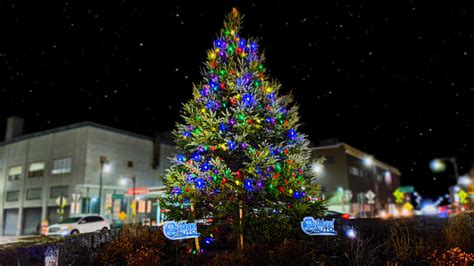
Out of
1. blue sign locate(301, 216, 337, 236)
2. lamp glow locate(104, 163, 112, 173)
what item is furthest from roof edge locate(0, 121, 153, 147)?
blue sign locate(301, 216, 337, 236)

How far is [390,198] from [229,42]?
88.3 meters

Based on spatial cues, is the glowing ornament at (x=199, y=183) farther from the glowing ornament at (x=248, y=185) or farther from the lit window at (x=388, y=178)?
the lit window at (x=388, y=178)

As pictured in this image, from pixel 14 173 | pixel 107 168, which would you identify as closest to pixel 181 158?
pixel 107 168

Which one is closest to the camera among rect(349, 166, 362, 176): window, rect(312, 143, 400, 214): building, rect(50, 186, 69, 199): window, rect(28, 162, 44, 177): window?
rect(50, 186, 69, 199): window

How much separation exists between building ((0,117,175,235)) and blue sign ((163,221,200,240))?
32063 millimetres

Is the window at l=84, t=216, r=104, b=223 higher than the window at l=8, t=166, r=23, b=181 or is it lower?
lower

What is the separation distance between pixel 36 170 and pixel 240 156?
146 ft

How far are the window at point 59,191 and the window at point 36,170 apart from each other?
123 inches

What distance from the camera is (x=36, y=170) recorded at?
48.8 m

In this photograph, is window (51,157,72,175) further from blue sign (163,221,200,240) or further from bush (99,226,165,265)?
blue sign (163,221,200,240)

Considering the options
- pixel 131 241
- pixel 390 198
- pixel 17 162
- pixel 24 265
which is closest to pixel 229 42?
pixel 131 241

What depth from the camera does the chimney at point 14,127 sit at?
54.0 metres

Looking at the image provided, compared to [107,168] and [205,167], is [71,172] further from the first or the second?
[205,167]

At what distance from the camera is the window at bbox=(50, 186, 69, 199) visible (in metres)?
44.9
